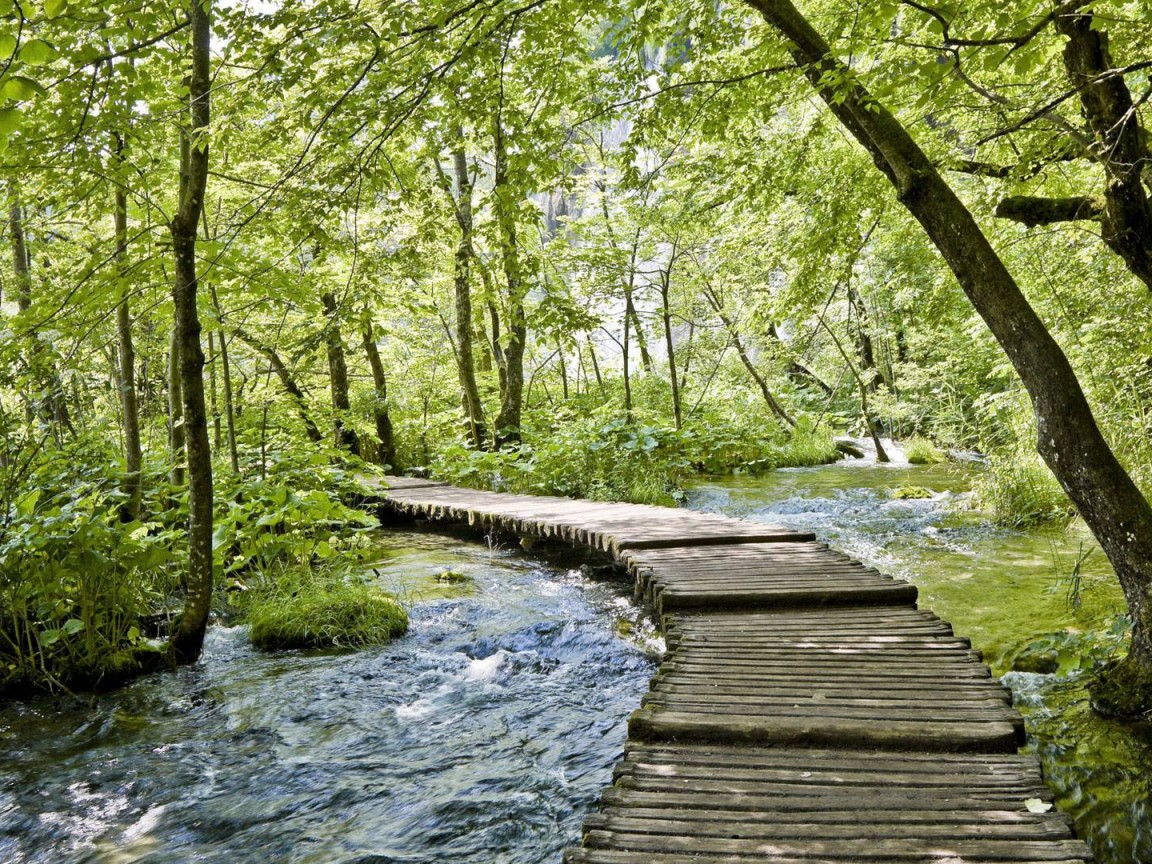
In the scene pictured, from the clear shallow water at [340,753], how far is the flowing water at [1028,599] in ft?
7.38

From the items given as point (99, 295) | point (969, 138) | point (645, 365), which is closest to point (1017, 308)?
point (969, 138)

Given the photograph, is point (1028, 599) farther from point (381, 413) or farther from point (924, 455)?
point (381, 413)

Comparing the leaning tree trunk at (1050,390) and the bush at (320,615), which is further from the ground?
the leaning tree trunk at (1050,390)

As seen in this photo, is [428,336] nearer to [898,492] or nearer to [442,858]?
[898,492]

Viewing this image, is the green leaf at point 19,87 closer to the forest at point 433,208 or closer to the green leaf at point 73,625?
the forest at point 433,208

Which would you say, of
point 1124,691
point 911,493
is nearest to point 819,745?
point 1124,691

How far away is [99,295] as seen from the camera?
435cm

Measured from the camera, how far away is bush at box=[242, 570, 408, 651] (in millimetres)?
5750

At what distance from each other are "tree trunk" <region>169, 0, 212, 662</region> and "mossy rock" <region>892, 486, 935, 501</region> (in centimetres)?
927

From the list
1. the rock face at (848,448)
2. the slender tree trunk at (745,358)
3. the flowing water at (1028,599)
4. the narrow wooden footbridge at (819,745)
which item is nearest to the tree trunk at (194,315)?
the narrow wooden footbridge at (819,745)

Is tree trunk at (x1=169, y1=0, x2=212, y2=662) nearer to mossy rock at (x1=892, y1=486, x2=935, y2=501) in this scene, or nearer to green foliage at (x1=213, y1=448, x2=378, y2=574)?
green foliage at (x1=213, y1=448, x2=378, y2=574)

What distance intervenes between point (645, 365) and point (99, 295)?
56.9ft

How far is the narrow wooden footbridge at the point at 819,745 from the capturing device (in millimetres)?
2303

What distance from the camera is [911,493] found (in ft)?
35.7
